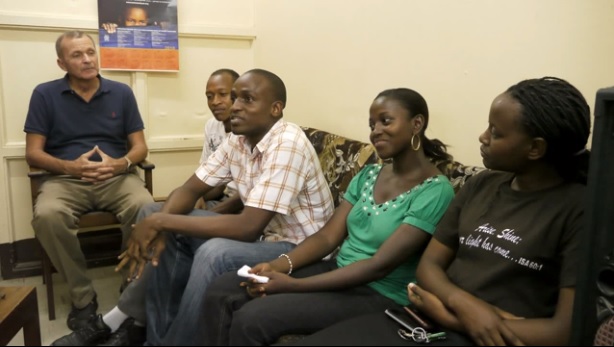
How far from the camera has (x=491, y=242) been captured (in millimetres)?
1230

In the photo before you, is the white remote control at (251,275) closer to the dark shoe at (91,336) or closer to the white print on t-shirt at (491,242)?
the dark shoe at (91,336)

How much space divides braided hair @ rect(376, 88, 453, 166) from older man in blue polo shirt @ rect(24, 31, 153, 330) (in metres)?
1.50

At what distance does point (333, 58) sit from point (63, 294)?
6.11ft

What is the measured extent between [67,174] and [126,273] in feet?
3.10

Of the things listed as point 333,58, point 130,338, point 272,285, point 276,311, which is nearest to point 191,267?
point 272,285

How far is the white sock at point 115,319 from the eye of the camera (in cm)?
161

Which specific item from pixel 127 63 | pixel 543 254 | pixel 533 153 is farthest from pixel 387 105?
pixel 127 63

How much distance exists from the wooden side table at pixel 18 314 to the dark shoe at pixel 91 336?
0.08m

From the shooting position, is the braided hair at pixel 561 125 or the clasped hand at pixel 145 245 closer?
the braided hair at pixel 561 125

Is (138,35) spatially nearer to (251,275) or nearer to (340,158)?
(340,158)

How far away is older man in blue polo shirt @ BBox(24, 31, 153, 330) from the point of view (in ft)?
8.03

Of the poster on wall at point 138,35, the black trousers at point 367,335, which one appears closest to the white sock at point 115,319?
the black trousers at point 367,335

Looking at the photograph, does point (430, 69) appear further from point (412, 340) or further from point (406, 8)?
point (412, 340)

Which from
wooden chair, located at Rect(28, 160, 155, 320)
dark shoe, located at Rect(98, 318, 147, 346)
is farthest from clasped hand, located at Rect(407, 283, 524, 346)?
wooden chair, located at Rect(28, 160, 155, 320)
